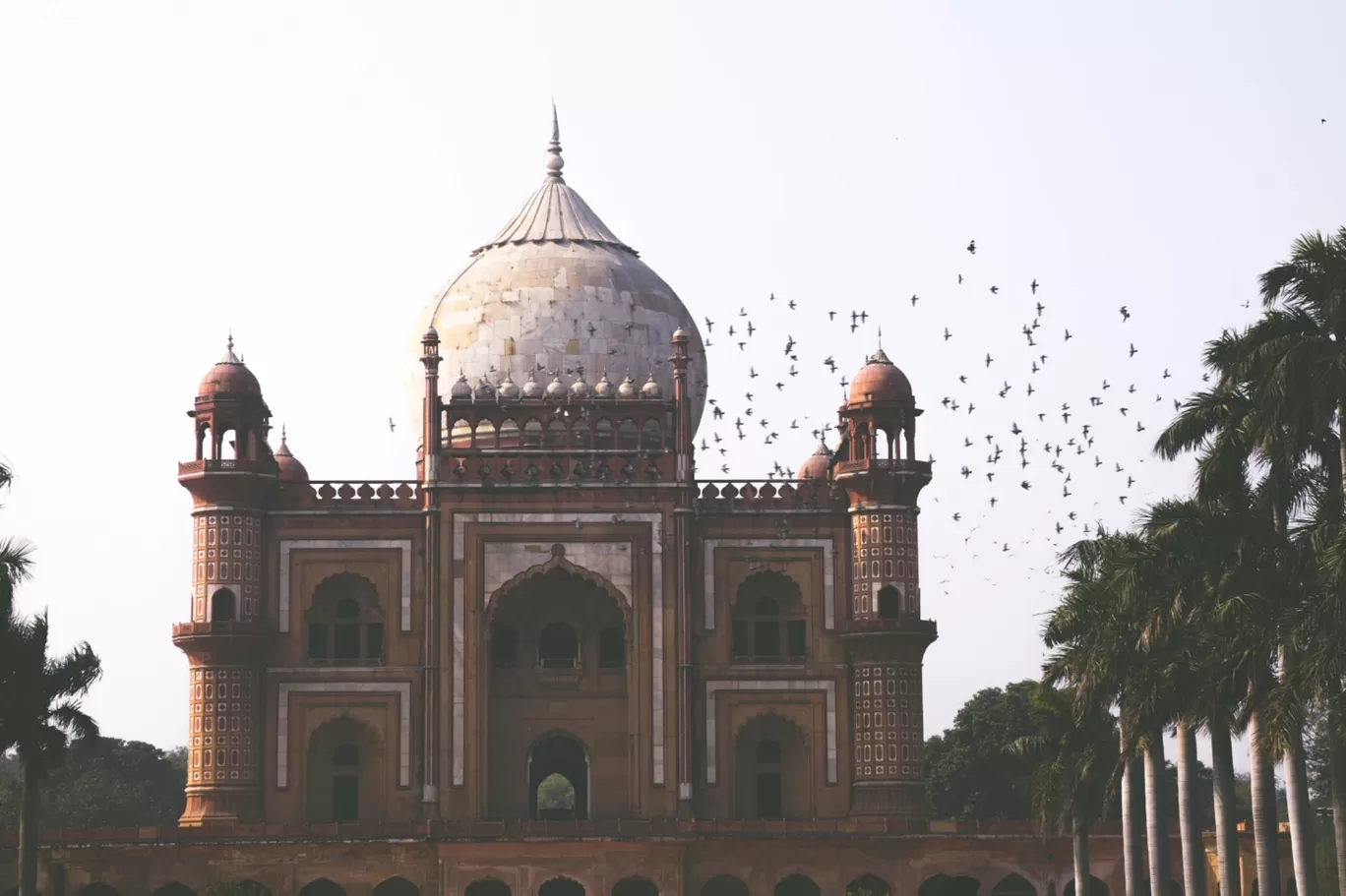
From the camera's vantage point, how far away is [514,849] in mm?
54844

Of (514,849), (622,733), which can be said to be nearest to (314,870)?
(514,849)

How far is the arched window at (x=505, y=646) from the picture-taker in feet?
196

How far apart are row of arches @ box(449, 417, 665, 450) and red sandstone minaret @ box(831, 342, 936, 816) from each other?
15.8ft

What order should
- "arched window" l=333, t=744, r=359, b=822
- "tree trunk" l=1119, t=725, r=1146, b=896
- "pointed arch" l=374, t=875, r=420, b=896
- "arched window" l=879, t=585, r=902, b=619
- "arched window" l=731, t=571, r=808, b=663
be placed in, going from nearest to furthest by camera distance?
"tree trunk" l=1119, t=725, r=1146, b=896
"pointed arch" l=374, t=875, r=420, b=896
"arched window" l=333, t=744, r=359, b=822
"arched window" l=879, t=585, r=902, b=619
"arched window" l=731, t=571, r=808, b=663

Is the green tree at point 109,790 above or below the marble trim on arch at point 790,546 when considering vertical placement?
below

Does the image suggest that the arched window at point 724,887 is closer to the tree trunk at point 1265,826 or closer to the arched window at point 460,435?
the arched window at point 460,435

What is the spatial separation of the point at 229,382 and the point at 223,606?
5307 mm

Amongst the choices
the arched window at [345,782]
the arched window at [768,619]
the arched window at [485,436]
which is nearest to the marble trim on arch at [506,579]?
the arched window at [768,619]

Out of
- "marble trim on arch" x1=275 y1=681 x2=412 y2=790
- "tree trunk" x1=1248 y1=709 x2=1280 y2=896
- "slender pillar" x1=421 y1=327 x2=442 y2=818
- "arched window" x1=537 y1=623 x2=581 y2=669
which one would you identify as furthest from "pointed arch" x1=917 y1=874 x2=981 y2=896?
"tree trunk" x1=1248 y1=709 x2=1280 y2=896

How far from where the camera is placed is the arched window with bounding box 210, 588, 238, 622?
58.1 m

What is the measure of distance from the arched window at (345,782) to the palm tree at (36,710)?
14416mm

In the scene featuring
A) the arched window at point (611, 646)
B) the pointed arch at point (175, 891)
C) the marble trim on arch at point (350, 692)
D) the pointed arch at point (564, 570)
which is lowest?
the pointed arch at point (175, 891)

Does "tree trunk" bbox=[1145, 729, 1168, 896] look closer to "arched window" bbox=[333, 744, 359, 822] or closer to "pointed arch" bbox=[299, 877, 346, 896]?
"pointed arch" bbox=[299, 877, 346, 896]

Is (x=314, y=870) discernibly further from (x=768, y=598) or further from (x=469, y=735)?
(x=768, y=598)
